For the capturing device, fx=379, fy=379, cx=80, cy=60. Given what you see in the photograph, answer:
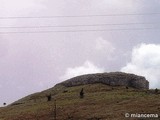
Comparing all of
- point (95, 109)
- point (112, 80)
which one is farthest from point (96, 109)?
point (112, 80)

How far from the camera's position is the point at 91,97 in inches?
4493

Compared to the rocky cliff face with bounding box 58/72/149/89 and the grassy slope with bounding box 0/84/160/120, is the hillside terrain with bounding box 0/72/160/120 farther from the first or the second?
the rocky cliff face with bounding box 58/72/149/89

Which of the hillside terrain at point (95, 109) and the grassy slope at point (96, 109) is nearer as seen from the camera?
the hillside terrain at point (95, 109)

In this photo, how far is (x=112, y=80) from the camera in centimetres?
15662

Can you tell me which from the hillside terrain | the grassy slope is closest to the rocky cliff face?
the hillside terrain

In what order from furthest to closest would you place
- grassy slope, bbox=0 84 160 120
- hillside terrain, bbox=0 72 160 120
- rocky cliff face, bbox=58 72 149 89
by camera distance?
rocky cliff face, bbox=58 72 149 89, grassy slope, bbox=0 84 160 120, hillside terrain, bbox=0 72 160 120

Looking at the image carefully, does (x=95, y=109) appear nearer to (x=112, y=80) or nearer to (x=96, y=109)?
(x=96, y=109)

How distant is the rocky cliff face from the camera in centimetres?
15725

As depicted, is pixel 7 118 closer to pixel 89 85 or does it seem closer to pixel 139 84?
pixel 89 85

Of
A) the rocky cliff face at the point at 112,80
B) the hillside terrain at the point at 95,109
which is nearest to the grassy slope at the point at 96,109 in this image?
the hillside terrain at the point at 95,109

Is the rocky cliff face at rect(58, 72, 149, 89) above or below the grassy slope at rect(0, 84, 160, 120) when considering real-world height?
above

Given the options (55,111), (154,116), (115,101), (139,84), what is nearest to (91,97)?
(115,101)

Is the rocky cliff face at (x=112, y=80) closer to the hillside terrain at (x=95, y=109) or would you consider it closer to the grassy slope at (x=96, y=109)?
the hillside terrain at (x=95, y=109)

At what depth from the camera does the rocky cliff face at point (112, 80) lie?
516 ft
